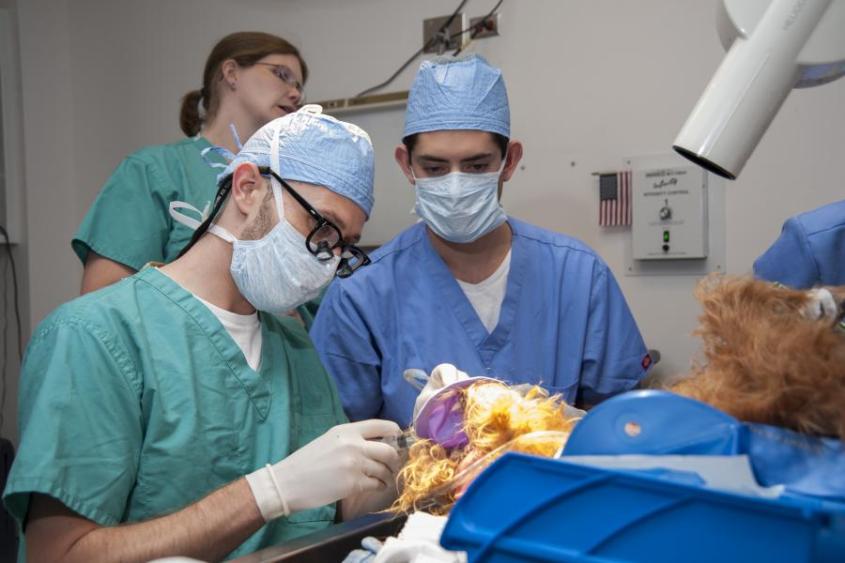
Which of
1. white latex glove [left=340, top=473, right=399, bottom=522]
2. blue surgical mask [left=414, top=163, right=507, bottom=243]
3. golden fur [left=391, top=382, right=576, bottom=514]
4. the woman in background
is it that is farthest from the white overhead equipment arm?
the woman in background

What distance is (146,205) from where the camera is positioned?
209 centimetres

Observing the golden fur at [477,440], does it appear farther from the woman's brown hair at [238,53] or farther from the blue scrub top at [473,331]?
Result: the woman's brown hair at [238,53]

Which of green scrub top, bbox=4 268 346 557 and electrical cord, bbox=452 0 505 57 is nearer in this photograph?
green scrub top, bbox=4 268 346 557

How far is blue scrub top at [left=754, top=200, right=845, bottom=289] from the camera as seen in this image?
1319 millimetres

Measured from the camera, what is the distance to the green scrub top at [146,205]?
6.69 feet

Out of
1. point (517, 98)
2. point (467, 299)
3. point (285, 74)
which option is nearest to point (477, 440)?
point (467, 299)

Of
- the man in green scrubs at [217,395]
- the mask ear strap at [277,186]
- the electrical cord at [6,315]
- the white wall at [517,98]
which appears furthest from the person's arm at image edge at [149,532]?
the electrical cord at [6,315]

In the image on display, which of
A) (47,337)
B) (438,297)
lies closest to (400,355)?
(438,297)

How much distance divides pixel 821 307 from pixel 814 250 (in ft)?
2.07

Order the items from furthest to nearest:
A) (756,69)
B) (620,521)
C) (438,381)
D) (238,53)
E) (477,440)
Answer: (238,53) → (438,381) → (477,440) → (756,69) → (620,521)

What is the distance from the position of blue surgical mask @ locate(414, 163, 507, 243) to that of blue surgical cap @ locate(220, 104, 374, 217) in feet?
1.25

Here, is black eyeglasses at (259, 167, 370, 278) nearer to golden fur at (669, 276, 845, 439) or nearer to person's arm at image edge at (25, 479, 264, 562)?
person's arm at image edge at (25, 479, 264, 562)

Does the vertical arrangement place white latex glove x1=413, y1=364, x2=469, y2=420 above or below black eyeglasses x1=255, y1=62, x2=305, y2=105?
below

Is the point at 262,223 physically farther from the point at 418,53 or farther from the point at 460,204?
the point at 418,53
